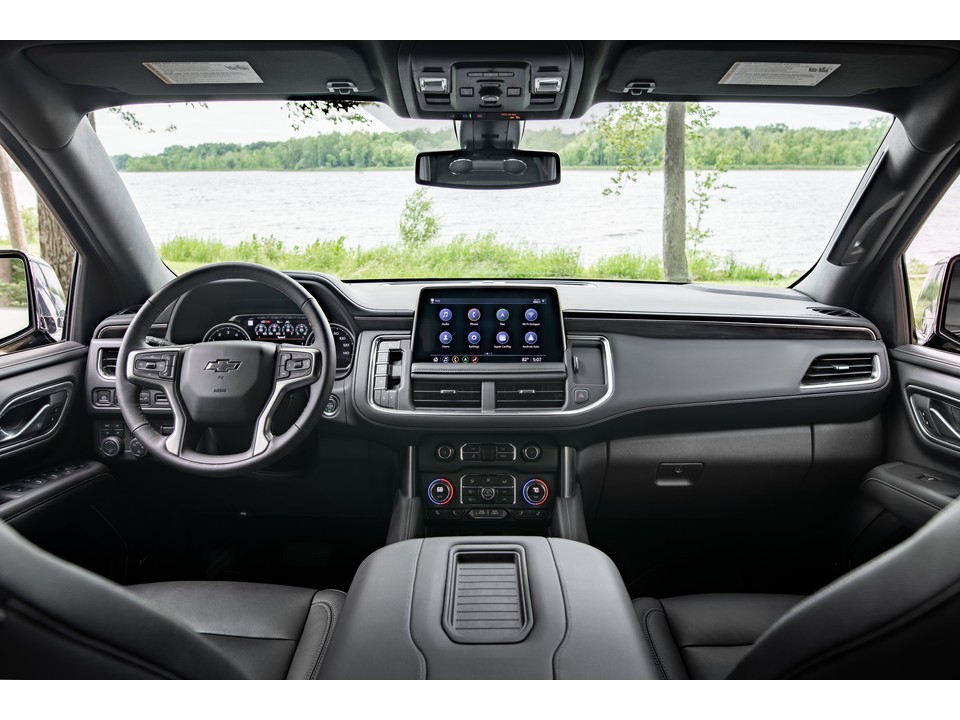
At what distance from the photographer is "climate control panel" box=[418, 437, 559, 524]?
9.46 ft

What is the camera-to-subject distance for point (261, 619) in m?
1.84

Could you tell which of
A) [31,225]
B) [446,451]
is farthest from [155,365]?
[31,225]

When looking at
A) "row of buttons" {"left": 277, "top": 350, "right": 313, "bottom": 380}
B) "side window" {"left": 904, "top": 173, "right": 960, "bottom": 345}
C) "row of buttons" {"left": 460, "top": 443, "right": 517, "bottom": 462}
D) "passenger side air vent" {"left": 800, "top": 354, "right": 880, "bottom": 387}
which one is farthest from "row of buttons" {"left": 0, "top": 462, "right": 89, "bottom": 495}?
"side window" {"left": 904, "top": 173, "right": 960, "bottom": 345}

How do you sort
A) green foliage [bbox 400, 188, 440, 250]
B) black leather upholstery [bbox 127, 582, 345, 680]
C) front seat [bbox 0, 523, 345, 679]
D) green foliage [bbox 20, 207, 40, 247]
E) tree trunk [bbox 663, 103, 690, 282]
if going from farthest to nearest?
green foliage [bbox 400, 188, 440, 250]
tree trunk [bbox 663, 103, 690, 282]
green foliage [bbox 20, 207, 40, 247]
black leather upholstery [bbox 127, 582, 345, 680]
front seat [bbox 0, 523, 345, 679]

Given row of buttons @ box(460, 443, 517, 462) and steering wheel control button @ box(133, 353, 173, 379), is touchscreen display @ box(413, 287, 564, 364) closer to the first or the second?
row of buttons @ box(460, 443, 517, 462)

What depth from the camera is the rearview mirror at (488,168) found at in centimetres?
265

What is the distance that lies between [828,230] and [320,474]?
2644 millimetres

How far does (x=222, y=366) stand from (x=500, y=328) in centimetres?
111

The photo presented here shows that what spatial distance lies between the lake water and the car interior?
1.66 ft

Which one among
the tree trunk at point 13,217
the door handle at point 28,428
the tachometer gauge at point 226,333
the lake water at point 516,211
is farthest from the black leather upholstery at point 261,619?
the tree trunk at point 13,217

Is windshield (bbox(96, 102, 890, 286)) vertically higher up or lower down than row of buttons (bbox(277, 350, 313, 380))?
higher up

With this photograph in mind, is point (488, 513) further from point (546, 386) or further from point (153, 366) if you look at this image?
point (153, 366)

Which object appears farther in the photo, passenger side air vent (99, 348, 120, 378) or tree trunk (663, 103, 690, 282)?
tree trunk (663, 103, 690, 282)

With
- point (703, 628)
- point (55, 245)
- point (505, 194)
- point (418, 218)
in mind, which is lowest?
point (703, 628)
